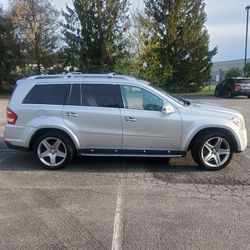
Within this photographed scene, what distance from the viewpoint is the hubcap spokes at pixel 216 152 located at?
712 centimetres

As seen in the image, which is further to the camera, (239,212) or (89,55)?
(89,55)

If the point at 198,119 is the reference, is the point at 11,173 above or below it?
below

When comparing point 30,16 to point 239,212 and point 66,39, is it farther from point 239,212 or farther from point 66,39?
point 239,212

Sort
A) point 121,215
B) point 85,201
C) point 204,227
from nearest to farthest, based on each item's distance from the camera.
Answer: point 204,227
point 121,215
point 85,201

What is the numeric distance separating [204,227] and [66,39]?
106 feet

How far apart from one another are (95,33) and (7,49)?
8971 millimetres

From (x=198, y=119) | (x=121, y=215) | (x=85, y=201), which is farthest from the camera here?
(x=198, y=119)

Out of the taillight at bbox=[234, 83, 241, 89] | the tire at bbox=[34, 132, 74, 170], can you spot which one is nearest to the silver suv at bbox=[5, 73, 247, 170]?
the tire at bbox=[34, 132, 74, 170]

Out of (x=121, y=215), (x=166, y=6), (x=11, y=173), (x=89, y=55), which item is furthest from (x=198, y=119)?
(x=166, y=6)

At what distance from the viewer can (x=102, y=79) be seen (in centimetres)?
738

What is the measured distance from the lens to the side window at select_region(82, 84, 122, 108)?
7215 millimetres

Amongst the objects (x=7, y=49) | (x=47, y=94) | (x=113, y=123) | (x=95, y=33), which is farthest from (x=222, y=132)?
(x=7, y=49)

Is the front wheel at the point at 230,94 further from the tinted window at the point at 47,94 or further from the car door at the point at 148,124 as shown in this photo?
the tinted window at the point at 47,94

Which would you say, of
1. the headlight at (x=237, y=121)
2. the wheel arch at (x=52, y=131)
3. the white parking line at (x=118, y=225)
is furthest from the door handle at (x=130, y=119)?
the headlight at (x=237, y=121)
